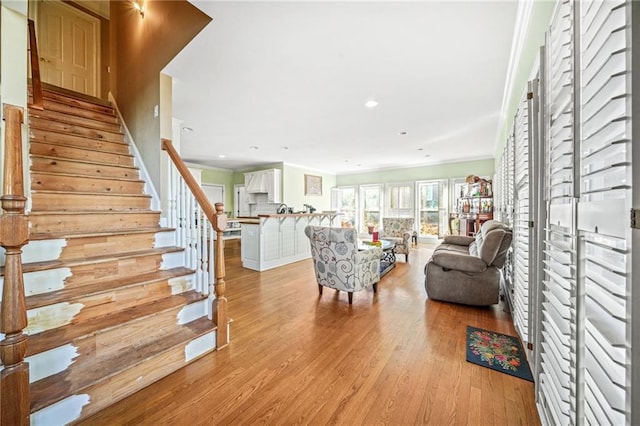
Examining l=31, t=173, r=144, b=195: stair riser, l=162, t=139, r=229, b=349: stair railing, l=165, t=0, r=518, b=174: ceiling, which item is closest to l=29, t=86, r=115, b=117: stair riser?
l=165, t=0, r=518, b=174: ceiling

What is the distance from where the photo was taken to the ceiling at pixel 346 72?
1.91 meters

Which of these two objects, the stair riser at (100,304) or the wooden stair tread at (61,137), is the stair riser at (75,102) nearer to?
the wooden stair tread at (61,137)

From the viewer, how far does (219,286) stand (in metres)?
2.03

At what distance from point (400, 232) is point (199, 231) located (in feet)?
15.1

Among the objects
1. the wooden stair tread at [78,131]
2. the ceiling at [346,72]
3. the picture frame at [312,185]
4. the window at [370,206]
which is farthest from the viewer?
the window at [370,206]

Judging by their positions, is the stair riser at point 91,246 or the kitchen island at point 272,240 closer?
the stair riser at point 91,246

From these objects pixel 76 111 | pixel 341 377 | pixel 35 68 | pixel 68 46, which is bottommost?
pixel 341 377

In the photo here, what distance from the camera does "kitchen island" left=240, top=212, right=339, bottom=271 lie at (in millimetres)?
4516

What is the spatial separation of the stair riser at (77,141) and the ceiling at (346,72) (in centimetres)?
89

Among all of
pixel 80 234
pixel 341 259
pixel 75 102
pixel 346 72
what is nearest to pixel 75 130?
pixel 75 102

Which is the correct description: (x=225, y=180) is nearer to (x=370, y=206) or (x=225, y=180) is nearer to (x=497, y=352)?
(x=370, y=206)

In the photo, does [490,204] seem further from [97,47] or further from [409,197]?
[97,47]

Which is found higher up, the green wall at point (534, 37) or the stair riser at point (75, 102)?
the stair riser at point (75, 102)

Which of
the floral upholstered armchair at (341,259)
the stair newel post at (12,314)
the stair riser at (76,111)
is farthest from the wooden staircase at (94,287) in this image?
the floral upholstered armchair at (341,259)
